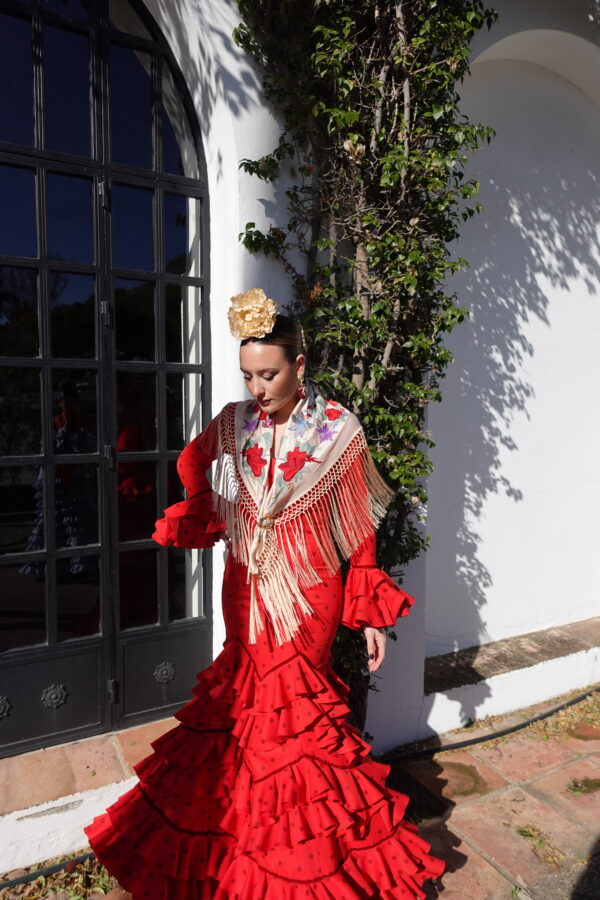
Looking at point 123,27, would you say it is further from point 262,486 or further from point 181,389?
point 262,486

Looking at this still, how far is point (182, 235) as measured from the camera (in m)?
3.02

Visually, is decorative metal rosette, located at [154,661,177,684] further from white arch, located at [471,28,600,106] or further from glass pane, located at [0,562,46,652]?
white arch, located at [471,28,600,106]

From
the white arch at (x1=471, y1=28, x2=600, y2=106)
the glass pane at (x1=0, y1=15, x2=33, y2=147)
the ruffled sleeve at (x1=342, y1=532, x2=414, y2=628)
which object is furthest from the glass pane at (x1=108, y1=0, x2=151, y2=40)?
the ruffled sleeve at (x1=342, y1=532, x2=414, y2=628)

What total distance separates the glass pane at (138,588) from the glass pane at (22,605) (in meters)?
0.36

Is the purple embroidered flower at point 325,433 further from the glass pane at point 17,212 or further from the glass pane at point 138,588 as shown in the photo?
the glass pane at point 17,212

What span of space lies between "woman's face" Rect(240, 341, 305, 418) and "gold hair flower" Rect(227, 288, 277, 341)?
51 mm

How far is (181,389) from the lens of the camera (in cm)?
307

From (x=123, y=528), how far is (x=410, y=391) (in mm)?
1514

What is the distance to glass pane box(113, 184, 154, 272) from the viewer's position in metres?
2.83

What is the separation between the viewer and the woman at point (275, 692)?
1.92 m

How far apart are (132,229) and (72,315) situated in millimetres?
503

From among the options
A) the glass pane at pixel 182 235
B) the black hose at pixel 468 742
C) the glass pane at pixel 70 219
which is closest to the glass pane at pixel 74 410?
the glass pane at pixel 70 219

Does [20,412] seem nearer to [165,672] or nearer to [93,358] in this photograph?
[93,358]

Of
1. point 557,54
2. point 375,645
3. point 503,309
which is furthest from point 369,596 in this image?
point 557,54
